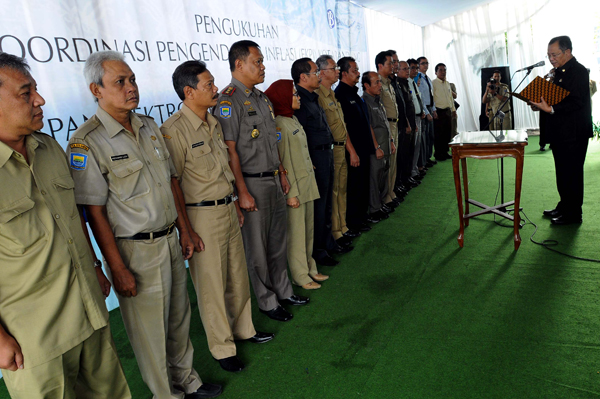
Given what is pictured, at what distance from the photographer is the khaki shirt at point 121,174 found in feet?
5.01

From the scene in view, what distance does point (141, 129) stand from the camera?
173 centimetres

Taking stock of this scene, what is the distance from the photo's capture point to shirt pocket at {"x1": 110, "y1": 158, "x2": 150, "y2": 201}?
1.58 metres

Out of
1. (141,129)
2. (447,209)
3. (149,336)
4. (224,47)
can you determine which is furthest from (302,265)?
(447,209)

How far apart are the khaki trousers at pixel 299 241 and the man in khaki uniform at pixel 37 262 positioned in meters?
1.60

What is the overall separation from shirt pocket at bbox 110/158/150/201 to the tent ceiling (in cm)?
506

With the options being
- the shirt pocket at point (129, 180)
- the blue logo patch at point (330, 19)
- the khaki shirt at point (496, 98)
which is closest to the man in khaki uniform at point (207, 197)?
the shirt pocket at point (129, 180)

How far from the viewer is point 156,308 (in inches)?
Answer: 68.0

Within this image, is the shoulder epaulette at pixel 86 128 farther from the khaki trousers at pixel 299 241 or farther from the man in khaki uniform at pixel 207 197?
the khaki trousers at pixel 299 241

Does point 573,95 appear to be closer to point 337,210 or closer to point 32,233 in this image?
point 337,210

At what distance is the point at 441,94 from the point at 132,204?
21.6 feet

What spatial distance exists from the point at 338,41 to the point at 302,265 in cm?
354

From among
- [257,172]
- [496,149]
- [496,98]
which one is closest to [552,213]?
[496,149]

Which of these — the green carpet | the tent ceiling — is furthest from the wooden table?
the tent ceiling

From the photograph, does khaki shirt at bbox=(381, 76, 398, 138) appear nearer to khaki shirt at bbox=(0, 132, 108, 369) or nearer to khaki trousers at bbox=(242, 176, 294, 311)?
khaki trousers at bbox=(242, 176, 294, 311)
